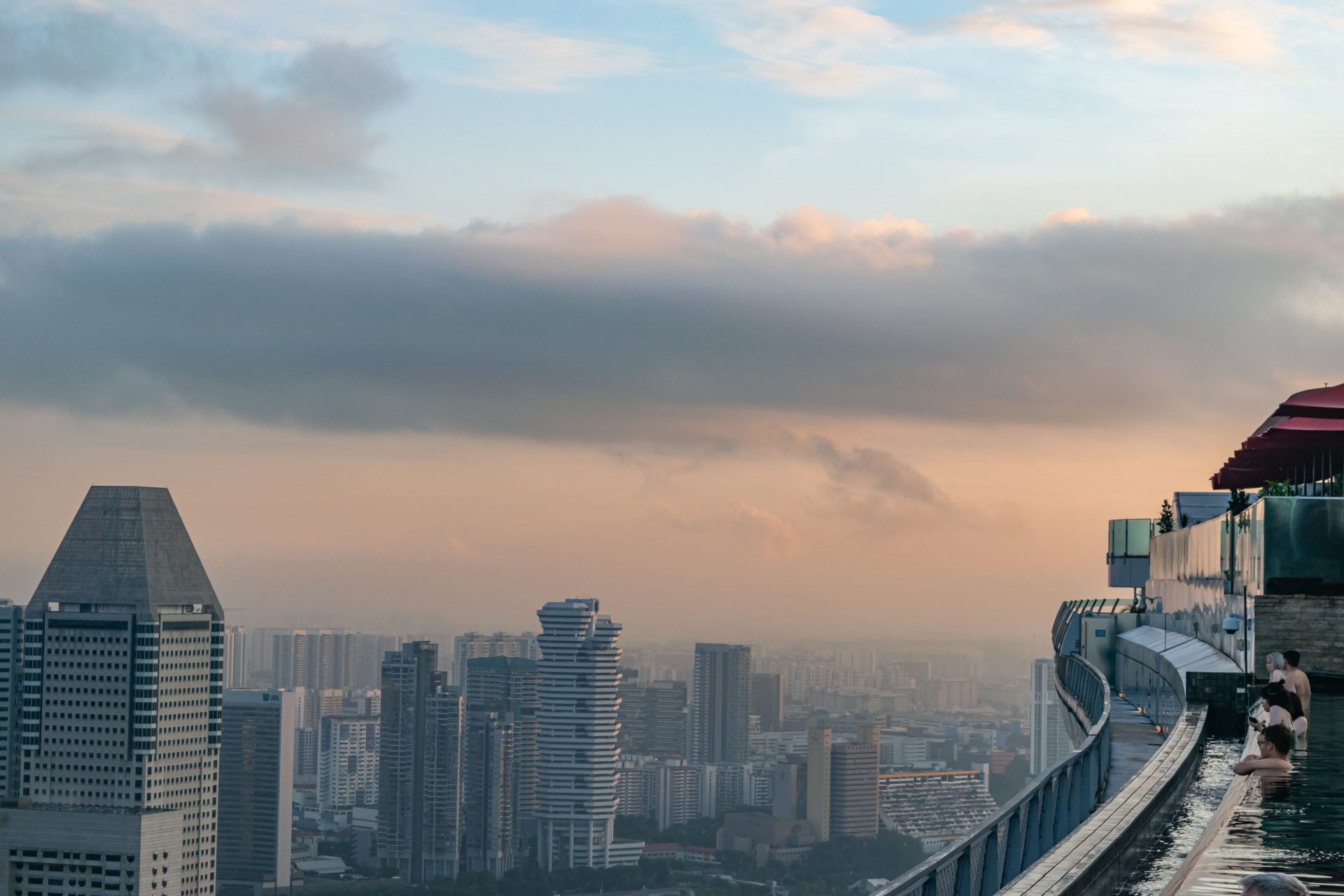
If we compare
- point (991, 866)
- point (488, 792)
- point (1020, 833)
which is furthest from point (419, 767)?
point (991, 866)

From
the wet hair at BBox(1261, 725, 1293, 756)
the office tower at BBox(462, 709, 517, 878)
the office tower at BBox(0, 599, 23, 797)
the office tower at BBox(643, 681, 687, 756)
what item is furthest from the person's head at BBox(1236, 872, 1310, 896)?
the office tower at BBox(643, 681, 687, 756)

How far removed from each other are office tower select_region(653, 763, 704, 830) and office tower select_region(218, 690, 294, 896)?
1251 inches

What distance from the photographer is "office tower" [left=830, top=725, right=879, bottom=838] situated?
Result: 12619 cm

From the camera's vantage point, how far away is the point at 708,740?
163 m

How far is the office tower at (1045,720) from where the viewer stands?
34156mm

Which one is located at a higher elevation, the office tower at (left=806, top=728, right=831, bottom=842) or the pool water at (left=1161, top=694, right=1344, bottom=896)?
the pool water at (left=1161, top=694, right=1344, bottom=896)

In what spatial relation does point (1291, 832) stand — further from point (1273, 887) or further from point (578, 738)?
point (578, 738)

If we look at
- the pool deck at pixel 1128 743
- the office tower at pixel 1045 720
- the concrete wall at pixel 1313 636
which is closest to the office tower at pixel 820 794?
the office tower at pixel 1045 720

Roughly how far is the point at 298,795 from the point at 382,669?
50.9 feet

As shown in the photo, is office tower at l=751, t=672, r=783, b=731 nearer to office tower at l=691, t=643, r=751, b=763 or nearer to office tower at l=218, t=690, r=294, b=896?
office tower at l=691, t=643, r=751, b=763

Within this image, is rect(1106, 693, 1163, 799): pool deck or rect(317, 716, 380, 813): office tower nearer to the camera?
rect(1106, 693, 1163, 799): pool deck

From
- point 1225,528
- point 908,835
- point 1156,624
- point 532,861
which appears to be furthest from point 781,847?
point 1225,528

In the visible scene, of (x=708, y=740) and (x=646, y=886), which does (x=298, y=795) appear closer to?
(x=708, y=740)

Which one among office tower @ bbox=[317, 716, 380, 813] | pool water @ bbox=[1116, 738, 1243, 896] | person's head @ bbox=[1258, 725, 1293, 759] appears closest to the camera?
pool water @ bbox=[1116, 738, 1243, 896]
